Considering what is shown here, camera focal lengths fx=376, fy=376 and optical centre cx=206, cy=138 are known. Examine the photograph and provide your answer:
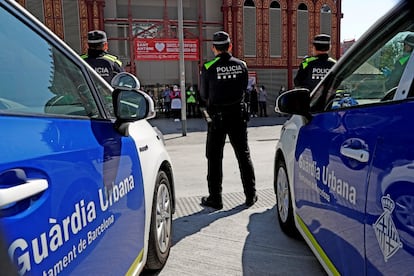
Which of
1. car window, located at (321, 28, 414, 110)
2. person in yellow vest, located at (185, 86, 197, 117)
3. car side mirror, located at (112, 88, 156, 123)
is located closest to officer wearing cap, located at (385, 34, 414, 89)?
car window, located at (321, 28, 414, 110)

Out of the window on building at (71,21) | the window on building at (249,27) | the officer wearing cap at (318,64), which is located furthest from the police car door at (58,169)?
the window on building at (249,27)

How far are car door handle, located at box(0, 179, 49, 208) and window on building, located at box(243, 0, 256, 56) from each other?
2199cm

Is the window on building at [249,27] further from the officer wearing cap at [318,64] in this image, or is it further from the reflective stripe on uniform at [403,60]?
the reflective stripe on uniform at [403,60]

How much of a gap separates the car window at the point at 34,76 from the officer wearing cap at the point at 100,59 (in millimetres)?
2601

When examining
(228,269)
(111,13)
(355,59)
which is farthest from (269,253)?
(111,13)

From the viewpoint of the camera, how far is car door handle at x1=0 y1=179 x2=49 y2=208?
1021 mm

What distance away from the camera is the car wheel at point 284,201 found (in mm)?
3238

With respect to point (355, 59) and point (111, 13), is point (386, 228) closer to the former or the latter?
point (355, 59)

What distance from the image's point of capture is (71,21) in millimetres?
20078

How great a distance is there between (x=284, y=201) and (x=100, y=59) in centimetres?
276

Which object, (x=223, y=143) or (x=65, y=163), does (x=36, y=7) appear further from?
(x=65, y=163)

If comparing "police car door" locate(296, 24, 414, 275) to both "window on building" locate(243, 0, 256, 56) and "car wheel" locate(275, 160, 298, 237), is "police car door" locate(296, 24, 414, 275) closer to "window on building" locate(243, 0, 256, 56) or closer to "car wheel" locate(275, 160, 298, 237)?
"car wheel" locate(275, 160, 298, 237)

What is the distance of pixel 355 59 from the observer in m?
2.19

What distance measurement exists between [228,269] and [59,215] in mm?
1842
